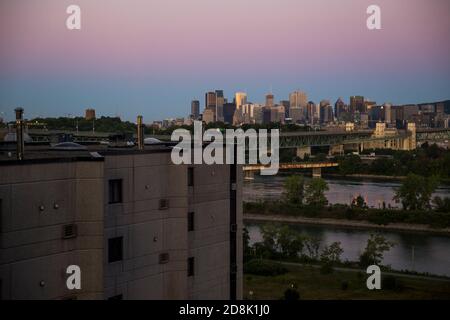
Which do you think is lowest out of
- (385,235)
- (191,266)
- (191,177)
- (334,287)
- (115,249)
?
(385,235)

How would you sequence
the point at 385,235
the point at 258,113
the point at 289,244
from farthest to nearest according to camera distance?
1. the point at 258,113
2. the point at 385,235
3. the point at 289,244

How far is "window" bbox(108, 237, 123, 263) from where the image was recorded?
2953 millimetres

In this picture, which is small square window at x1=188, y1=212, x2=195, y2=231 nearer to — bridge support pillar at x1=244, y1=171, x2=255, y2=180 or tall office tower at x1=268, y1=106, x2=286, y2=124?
bridge support pillar at x1=244, y1=171, x2=255, y2=180

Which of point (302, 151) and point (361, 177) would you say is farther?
point (302, 151)

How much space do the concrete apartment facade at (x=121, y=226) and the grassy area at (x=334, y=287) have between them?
293cm

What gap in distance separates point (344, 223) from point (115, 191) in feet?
33.7

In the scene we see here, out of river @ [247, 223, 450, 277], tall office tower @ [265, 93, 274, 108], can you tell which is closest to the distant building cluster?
tall office tower @ [265, 93, 274, 108]

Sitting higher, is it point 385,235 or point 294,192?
point 294,192

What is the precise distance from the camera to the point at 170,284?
129 inches

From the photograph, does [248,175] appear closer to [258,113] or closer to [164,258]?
[164,258]

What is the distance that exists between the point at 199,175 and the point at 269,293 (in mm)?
3590

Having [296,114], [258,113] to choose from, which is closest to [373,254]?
[258,113]

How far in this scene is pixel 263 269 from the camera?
7.91 meters
